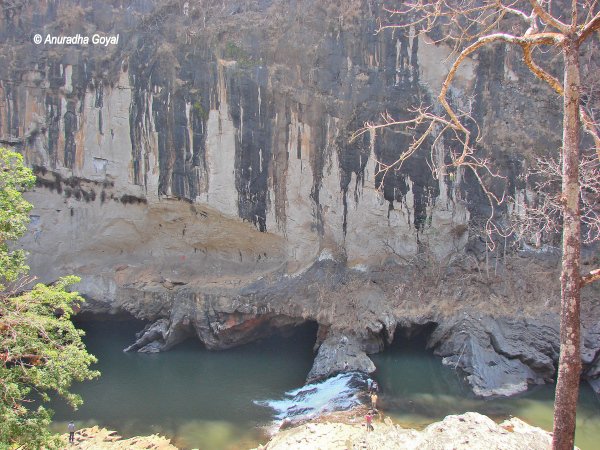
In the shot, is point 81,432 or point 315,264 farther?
point 315,264

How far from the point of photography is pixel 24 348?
7.75 m

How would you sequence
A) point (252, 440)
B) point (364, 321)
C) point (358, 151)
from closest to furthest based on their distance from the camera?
point (252, 440) < point (364, 321) < point (358, 151)

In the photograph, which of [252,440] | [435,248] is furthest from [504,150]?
[252,440]

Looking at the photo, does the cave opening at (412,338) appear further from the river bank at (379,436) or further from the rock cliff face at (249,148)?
the river bank at (379,436)

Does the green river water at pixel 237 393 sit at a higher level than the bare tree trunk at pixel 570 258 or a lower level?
lower

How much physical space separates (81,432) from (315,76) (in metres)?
13.1

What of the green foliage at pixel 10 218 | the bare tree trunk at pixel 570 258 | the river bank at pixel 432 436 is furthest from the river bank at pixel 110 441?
the bare tree trunk at pixel 570 258

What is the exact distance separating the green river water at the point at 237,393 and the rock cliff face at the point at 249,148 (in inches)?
45.3

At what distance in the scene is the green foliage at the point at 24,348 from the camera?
298 inches

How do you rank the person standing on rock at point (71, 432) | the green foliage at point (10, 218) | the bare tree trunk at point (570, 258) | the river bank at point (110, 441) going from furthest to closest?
the person standing on rock at point (71, 432), the river bank at point (110, 441), the green foliage at point (10, 218), the bare tree trunk at point (570, 258)

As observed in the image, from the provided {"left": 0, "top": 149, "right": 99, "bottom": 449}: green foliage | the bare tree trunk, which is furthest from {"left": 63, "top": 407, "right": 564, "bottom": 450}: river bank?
{"left": 0, "top": 149, "right": 99, "bottom": 449}: green foliage

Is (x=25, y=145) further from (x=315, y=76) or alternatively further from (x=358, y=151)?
(x=358, y=151)

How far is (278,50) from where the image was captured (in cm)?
1917

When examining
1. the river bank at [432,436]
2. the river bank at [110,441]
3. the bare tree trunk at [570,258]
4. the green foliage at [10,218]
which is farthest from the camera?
the river bank at [110,441]
